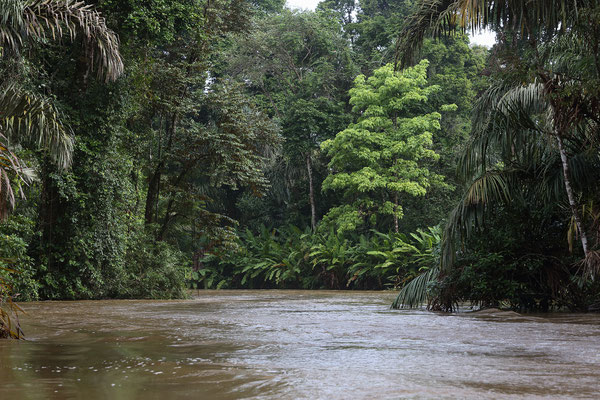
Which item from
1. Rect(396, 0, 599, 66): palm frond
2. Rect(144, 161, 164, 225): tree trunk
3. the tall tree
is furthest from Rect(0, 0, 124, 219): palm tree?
the tall tree

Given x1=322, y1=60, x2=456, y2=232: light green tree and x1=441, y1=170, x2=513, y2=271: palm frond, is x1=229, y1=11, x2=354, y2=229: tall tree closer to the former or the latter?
x1=322, y1=60, x2=456, y2=232: light green tree

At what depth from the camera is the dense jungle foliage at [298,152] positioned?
9195mm

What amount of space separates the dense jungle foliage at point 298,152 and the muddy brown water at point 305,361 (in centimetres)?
113

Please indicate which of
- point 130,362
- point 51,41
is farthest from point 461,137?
point 130,362

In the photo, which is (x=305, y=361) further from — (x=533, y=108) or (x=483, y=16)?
(x=533, y=108)

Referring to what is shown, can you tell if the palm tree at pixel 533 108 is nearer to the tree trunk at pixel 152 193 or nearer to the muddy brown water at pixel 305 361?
the muddy brown water at pixel 305 361

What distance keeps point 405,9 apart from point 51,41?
926 inches

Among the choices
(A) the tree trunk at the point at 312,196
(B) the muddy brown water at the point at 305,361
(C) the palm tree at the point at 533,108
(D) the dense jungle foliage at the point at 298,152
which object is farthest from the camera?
(A) the tree trunk at the point at 312,196

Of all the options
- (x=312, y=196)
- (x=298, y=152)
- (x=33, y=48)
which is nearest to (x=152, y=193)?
(x=33, y=48)

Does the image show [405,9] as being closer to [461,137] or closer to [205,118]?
[461,137]

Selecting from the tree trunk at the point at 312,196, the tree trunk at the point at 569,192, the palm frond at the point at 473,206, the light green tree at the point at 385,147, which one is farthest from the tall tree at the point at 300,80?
the tree trunk at the point at 569,192

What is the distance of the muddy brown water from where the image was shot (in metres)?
3.12

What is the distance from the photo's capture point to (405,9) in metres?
34.1

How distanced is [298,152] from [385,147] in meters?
4.46
